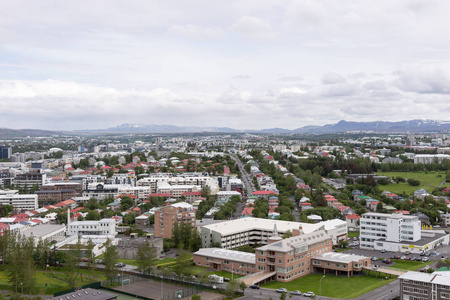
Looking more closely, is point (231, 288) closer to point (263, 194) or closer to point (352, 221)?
point (352, 221)

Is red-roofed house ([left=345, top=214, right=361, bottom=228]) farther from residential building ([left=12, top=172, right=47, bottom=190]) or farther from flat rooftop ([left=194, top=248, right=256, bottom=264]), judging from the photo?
residential building ([left=12, top=172, right=47, bottom=190])

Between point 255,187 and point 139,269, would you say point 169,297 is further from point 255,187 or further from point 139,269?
point 255,187

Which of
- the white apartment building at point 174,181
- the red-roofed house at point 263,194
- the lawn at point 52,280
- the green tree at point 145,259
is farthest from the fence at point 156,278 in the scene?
the white apartment building at point 174,181

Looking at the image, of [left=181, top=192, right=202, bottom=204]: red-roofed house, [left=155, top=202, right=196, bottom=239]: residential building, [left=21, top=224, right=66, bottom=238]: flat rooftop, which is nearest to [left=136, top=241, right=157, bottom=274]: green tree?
[left=155, top=202, right=196, bottom=239]: residential building

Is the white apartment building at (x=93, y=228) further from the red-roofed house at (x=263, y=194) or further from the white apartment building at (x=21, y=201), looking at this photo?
the red-roofed house at (x=263, y=194)

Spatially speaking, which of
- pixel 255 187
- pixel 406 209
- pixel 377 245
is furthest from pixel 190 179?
pixel 377 245

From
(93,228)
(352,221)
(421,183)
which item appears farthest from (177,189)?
(421,183)

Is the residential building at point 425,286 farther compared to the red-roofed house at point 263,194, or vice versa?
the red-roofed house at point 263,194
